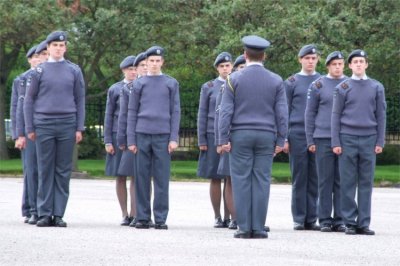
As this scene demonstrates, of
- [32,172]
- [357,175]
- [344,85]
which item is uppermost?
[344,85]

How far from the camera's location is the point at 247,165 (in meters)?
14.1

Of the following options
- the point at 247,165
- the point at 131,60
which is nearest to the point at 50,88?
the point at 131,60

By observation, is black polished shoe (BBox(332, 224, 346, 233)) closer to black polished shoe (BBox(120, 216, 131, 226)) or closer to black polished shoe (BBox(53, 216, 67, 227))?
black polished shoe (BBox(120, 216, 131, 226))

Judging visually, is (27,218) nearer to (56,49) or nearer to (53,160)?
(53,160)

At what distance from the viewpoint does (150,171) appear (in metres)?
15.9

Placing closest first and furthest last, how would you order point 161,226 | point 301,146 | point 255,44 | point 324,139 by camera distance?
point 255,44 → point 161,226 → point 324,139 → point 301,146

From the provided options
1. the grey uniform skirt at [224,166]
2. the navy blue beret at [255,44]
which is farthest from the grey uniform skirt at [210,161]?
the navy blue beret at [255,44]

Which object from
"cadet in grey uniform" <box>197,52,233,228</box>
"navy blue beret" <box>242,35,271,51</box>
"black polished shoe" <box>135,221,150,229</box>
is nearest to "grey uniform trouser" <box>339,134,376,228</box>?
"cadet in grey uniform" <box>197,52,233,228</box>

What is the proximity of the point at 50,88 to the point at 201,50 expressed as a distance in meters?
19.6

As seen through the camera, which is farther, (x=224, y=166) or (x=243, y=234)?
(x=224, y=166)

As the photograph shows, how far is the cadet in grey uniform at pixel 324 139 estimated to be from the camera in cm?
1577

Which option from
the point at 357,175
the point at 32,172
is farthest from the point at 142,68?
the point at 357,175

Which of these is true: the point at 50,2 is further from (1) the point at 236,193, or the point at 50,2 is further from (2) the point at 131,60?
(1) the point at 236,193

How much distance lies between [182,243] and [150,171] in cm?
282
